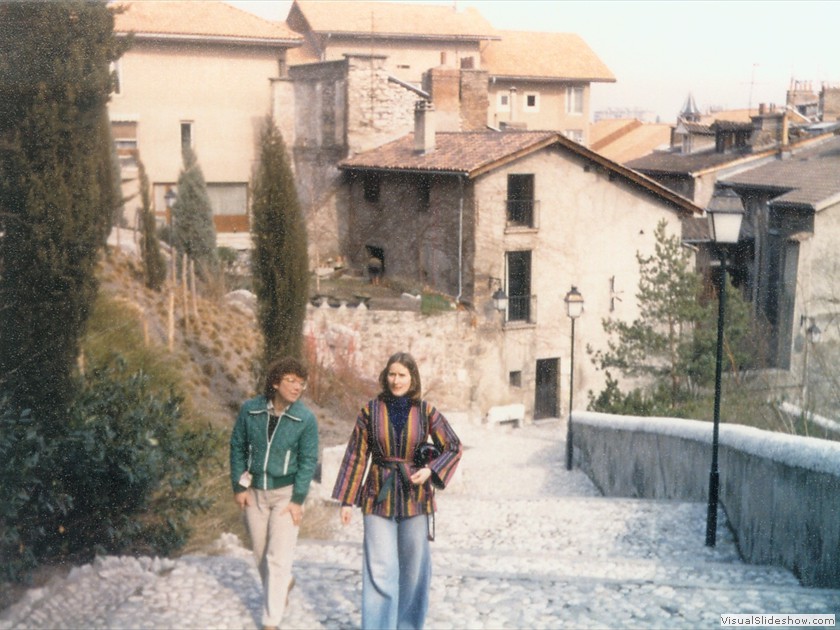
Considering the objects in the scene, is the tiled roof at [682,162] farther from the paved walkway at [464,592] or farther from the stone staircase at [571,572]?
the paved walkway at [464,592]

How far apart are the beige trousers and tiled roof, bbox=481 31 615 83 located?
38370 mm

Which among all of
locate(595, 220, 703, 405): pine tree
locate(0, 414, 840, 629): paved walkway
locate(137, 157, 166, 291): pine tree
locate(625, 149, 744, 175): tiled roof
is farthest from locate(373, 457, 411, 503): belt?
locate(625, 149, 744, 175): tiled roof

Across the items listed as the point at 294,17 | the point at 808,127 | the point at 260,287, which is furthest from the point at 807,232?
the point at 294,17

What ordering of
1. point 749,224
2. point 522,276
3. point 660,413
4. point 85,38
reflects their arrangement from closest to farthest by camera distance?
point 85,38, point 660,413, point 522,276, point 749,224

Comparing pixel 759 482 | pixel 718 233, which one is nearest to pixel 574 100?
pixel 718 233

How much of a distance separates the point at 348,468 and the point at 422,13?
1385 inches

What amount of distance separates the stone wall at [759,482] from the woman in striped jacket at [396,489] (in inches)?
116

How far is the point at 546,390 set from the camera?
26078mm

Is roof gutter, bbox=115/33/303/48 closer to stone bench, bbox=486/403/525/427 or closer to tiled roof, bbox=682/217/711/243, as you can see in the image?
tiled roof, bbox=682/217/711/243

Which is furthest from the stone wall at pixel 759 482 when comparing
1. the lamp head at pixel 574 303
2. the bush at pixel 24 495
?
the bush at pixel 24 495

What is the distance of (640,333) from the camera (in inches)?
885

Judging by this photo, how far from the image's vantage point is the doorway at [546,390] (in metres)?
26.0

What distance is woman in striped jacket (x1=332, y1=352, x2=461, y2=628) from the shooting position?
5223mm

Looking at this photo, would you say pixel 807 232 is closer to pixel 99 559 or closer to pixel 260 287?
pixel 260 287
